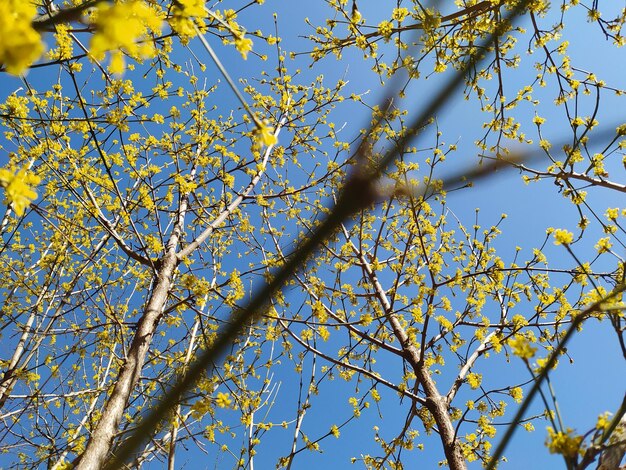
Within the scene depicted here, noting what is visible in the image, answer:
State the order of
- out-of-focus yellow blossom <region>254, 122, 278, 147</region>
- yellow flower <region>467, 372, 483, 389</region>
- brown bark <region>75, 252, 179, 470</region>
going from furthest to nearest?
1. yellow flower <region>467, 372, 483, 389</region>
2. brown bark <region>75, 252, 179, 470</region>
3. out-of-focus yellow blossom <region>254, 122, 278, 147</region>

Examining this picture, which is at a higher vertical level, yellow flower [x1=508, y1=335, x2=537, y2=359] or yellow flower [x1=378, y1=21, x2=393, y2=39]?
yellow flower [x1=378, y1=21, x2=393, y2=39]

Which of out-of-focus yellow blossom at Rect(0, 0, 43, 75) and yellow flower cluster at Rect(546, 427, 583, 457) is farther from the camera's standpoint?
yellow flower cluster at Rect(546, 427, 583, 457)

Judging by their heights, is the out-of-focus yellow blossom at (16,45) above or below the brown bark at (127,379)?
below

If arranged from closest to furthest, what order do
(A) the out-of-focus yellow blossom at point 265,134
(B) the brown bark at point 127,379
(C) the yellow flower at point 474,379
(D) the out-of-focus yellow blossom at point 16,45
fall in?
(D) the out-of-focus yellow blossom at point 16,45 < (A) the out-of-focus yellow blossom at point 265,134 < (B) the brown bark at point 127,379 < (C) the yellow flower at point 474,379

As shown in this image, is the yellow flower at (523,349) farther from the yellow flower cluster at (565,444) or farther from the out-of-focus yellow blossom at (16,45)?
the out-of-focus yellow blossom at (16,45)

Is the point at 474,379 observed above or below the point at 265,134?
above

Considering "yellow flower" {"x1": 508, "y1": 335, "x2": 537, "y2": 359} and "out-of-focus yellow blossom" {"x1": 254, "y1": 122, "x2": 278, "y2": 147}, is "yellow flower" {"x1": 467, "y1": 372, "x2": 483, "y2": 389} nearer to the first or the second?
"yellow flower" {"x1": 508, "y1": 335, "x2": 537, "y2": 359}

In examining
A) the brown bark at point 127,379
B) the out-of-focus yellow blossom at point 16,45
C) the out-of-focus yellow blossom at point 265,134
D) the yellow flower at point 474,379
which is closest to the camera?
the out-of-focus yellow blossom at point 16,45

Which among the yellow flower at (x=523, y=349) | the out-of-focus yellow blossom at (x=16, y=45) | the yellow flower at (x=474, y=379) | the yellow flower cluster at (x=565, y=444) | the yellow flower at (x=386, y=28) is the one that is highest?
the yellow flower at (x=386, y=28)

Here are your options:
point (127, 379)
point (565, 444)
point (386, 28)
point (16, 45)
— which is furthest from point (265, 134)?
point (386, 28)

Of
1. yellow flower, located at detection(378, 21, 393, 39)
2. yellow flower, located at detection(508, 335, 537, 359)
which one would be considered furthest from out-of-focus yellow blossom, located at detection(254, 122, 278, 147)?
yellow flower, located at detection(378, 21, 393, 39)

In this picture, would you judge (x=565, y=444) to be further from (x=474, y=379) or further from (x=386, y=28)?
(x=386, y=28)

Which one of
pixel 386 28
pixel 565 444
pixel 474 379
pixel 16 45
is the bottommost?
pixel 565 444

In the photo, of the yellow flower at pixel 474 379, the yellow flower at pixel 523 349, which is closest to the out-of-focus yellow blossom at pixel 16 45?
the yellow flower at pixel 523 349
